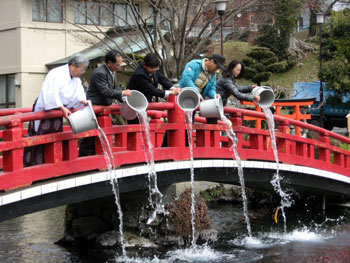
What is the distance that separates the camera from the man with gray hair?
8.05m

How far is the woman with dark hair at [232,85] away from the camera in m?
10.2

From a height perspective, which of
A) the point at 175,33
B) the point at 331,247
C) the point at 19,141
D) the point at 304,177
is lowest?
the point at 331,247

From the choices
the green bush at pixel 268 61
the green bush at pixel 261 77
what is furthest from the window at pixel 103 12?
the green bush at pixel 268 61

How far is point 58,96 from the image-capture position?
804 cm

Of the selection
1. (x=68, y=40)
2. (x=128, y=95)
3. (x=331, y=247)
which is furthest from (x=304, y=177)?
(x=68, y=40)

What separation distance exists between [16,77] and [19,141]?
18.6m

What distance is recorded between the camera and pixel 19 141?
7617mm

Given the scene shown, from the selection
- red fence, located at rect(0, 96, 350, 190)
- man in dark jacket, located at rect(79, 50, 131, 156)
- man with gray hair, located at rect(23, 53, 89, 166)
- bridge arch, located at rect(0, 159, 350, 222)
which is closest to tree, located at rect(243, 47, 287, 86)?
bridge arch, located at rect(0, 159, 350, 222)

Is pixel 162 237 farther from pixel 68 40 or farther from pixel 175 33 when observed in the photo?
pixel 68 40

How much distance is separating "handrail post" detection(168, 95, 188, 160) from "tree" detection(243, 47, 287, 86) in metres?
20.4

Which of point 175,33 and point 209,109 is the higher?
point 175,33

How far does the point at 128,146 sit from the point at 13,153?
2.21 metres

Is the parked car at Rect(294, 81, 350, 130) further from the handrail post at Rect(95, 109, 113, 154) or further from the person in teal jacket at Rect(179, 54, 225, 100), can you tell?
the handrail post at Rect(95, 109, 113, 154)

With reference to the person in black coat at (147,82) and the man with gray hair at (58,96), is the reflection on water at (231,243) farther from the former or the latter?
the person in black coat at (147,82)
